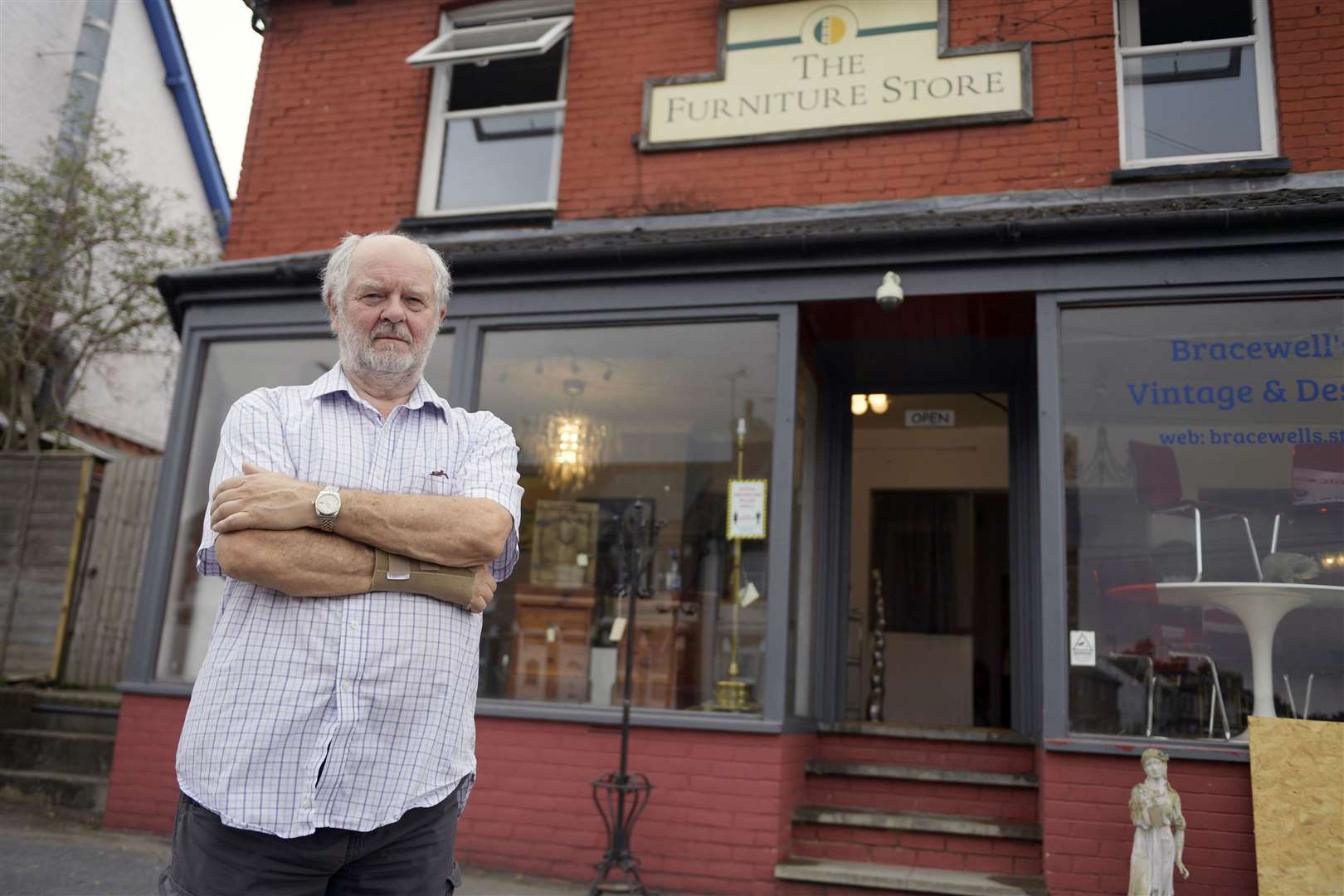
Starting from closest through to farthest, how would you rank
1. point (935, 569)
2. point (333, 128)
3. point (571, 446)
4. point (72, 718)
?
point (571, 446), point (72, 718), point (333, 128), point (935, 569)

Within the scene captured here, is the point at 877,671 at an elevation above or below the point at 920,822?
above

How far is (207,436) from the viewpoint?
7.04 meters

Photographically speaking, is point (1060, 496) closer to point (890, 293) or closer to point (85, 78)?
point (890, 293)

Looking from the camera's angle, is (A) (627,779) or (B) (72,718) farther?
(B) (72,718)

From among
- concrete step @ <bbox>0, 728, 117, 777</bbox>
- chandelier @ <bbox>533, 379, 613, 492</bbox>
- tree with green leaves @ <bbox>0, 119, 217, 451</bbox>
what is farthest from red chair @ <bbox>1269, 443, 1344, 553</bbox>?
tree with green leaves @ <bbox>0, 119, 217, 451</bbox>

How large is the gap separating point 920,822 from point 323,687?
4.47 metres

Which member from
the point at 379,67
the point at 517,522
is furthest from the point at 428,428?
the point at 379,67

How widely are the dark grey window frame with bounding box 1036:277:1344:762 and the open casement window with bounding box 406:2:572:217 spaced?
3.37 m

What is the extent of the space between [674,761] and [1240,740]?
2697 mm

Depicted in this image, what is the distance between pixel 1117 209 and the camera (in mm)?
5328

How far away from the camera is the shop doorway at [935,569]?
8.48 meters

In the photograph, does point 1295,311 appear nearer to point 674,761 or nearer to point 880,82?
point 880,82

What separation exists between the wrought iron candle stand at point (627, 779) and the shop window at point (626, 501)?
36 mm

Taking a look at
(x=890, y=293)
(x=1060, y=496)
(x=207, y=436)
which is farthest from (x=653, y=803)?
(x=207, y=436)
